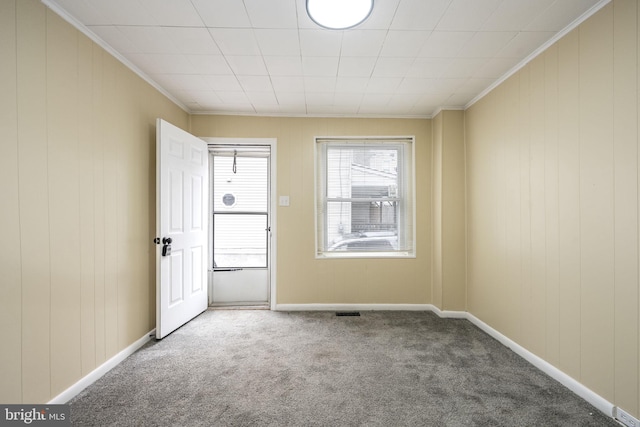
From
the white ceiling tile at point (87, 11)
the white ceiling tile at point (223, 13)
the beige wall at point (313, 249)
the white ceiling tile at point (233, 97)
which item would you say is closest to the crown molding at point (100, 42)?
the white ceiling tile at point (87, 11)

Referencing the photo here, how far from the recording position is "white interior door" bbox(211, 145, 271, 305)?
3869 mm

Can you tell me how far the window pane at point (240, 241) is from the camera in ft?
12.8

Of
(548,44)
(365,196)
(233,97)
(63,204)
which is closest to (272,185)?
(233,97)

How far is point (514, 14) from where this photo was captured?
5.86 feet

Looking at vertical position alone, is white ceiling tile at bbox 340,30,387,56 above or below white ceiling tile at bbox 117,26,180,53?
below

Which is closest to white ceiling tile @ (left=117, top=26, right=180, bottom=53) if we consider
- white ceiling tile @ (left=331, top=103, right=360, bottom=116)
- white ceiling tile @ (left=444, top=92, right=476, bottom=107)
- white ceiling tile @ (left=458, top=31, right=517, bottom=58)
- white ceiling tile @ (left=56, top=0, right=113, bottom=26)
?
white ceiling tile @ (left=56, top=0, right=113, bottom=26)

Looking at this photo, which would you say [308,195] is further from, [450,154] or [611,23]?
[611,23]

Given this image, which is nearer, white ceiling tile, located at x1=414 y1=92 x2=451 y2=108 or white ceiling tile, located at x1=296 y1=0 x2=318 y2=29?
white ceiling tile, located at x1=296 y1=0 x2=318 y2=29

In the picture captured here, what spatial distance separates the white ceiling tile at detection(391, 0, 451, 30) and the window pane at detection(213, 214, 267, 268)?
275 centimetres

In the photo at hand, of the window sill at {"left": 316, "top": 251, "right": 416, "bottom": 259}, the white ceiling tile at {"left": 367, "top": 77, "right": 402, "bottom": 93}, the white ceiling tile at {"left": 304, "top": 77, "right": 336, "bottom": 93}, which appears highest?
the white ceiling tile at {"left": 304, "top": 77, "right": 336, "bottom": 93}

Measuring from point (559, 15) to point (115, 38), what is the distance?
118 inches

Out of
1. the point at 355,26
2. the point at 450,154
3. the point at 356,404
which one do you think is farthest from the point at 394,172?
the point at 356,404

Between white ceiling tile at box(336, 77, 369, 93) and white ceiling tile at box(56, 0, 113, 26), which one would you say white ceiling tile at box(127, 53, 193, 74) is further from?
white ceiling tile at box(336, 77, 369, 93)

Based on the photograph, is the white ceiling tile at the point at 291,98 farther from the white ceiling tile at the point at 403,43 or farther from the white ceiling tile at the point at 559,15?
the white ceiling tile at the point at 559,15
